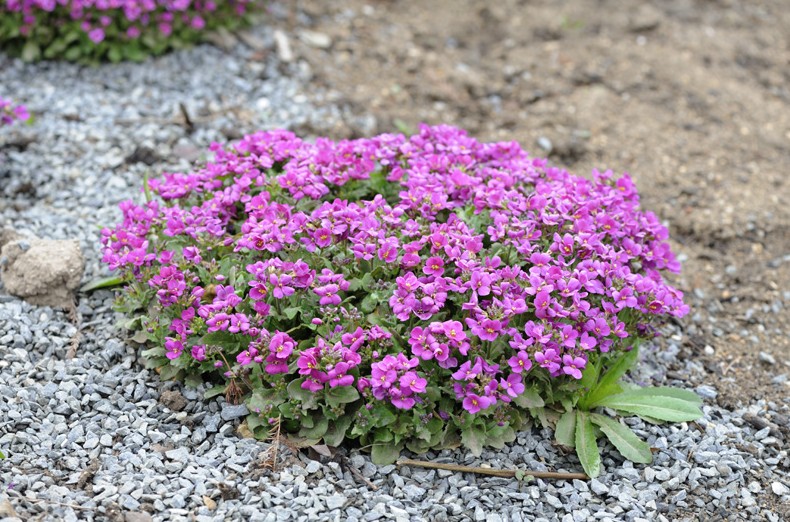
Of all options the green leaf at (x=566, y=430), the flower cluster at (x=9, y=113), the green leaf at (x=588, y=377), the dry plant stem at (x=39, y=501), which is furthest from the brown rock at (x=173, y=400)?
the flower cluster at (x=9, y=113)

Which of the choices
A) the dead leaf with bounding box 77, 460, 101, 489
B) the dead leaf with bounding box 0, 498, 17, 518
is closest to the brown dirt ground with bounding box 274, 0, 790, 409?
the dead leaf with bounding box 77, 460, 101, 489

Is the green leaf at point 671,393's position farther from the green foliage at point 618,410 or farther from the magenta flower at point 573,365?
the magenta flower at point 573,365

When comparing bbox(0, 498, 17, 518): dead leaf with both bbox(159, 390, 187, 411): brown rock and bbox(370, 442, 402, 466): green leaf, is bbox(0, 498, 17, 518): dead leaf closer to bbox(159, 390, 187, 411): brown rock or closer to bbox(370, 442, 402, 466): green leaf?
bbox(159, 390, 187, 411): brown rock

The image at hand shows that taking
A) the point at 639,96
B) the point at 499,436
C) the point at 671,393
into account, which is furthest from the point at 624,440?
the point at 639,96

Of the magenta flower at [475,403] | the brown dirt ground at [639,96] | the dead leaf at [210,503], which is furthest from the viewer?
the brown dirt ground at [639,96]

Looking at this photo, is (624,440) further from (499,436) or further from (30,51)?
(30,51)

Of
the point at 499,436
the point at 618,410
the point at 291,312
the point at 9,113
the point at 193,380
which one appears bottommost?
the point at 618,410
